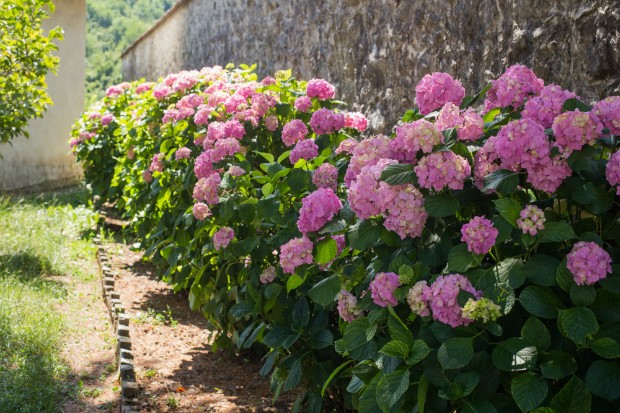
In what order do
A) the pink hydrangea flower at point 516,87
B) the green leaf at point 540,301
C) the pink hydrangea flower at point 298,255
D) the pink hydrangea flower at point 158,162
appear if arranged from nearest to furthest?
the green leaf at point 540,301 → the pink hydrangea flower at point 516,87 → the pink hydrangea flower at point 298,255 → the pink hydrangea flower at point 158,162

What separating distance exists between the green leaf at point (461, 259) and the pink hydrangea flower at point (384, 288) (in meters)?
0.17

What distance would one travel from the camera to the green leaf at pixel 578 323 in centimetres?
181

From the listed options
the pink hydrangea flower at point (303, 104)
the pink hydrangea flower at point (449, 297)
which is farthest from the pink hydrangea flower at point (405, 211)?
the pink hydrangea flower at point (303, 104)

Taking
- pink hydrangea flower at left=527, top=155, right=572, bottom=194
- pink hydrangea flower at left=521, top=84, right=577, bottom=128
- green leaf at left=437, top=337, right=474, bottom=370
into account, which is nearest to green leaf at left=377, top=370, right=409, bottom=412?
green leaf at left=437, top=337, right=474, bottom=370

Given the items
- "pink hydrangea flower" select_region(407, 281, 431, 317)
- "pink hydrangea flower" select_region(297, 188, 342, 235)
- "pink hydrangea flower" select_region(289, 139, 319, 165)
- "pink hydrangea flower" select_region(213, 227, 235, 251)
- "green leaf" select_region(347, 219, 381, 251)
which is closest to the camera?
"pink hydrangea flower" select_region(407, 281, 431, 317)

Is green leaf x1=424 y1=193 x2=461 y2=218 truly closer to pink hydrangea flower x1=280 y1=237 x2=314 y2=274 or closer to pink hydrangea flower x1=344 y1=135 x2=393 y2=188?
pink hydrangea flower x1=344 y1=135 x2=393 y2=188

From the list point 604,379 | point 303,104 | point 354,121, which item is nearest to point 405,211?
point 604,379

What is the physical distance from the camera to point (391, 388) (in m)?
2.01

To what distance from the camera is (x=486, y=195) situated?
224 centimetres

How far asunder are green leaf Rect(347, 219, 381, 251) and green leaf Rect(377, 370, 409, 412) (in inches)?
16.2

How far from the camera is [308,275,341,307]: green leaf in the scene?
2.54m

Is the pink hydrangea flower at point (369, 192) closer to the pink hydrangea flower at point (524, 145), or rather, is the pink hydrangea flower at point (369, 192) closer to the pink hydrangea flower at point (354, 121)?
the pink hydrangea flower at point (524, 145)

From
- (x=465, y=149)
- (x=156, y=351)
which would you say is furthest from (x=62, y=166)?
(x=465, y=149)

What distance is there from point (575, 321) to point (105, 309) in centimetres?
457
